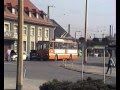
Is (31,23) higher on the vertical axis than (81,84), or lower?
higher

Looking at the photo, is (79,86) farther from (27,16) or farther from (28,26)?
(27,16)

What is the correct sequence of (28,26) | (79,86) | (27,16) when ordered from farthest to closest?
(27,16) → (28,26) → (79,86)

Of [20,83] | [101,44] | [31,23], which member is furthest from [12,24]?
[20,83]

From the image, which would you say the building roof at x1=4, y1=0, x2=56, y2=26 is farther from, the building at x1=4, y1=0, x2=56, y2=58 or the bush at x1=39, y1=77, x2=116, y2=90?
the bush at x1=39, y1=77, x2=116, y2=90

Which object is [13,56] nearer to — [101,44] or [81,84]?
[101,44]

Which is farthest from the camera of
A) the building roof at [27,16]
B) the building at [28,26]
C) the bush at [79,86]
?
the building roof at [27,16]

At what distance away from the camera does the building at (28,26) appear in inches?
2367

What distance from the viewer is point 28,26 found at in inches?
2699

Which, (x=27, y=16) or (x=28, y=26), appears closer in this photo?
(x=28, y=26)

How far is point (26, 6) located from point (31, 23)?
504 centimetres

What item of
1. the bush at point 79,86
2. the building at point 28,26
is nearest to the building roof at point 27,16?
the building at point 28,26

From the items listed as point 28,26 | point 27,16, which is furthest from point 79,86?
point 27,16

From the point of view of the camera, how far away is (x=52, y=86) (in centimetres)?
1148

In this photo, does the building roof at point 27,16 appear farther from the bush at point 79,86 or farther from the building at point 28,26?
the bush at point 79,86
